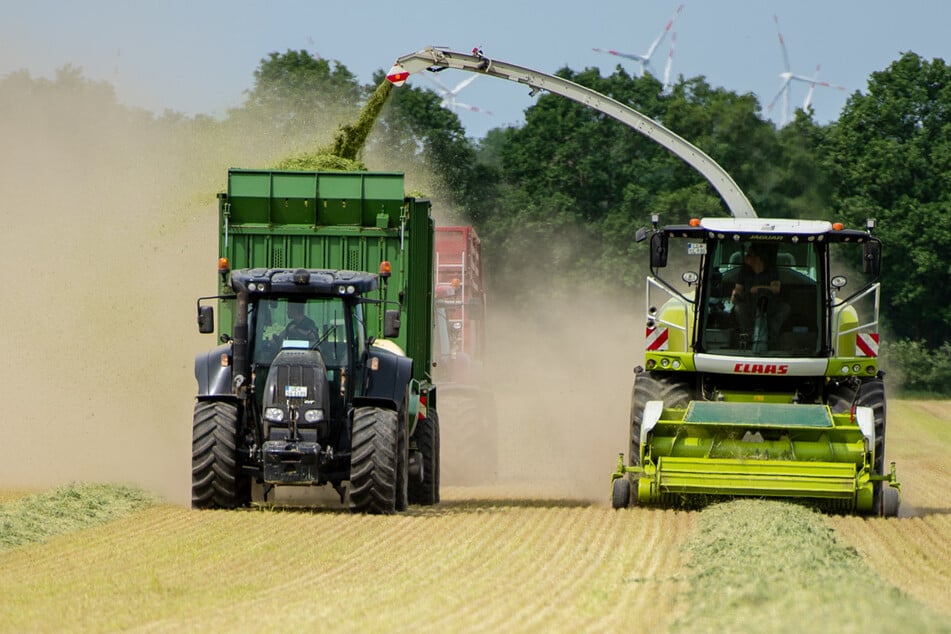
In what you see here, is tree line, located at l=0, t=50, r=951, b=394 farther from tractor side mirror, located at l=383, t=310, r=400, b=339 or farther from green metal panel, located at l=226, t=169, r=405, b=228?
tractor side mirror, located at l=383, t=310, r=400, b=339

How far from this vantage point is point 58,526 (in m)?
13.0

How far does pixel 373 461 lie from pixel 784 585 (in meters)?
5.90

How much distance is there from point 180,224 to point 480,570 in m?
12.0

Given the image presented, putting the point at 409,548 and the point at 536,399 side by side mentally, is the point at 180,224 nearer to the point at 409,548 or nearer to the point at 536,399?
the point at 409,548

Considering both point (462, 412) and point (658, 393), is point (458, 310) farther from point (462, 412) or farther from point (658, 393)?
point (658, 393)

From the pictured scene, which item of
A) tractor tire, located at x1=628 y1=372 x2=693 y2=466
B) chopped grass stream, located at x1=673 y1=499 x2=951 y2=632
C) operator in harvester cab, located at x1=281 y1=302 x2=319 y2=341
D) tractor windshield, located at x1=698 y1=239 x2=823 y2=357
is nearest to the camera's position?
chopped grass stream, located at x1=673 y1=499 x2=951 y2=632

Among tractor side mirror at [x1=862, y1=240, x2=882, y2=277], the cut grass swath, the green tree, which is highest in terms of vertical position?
the green tree

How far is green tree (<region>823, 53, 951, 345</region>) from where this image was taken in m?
47.5

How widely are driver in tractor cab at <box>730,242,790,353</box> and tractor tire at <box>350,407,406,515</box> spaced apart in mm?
3618

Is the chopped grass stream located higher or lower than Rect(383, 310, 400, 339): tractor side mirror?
lower

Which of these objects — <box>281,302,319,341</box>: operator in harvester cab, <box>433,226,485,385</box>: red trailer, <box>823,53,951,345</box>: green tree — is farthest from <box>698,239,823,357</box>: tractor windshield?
<box>823,53,951,345</box>: green tree

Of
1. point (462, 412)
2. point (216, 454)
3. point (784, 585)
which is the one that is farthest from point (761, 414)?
point (462, 412)

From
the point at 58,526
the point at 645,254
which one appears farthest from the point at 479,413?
the point at 645,254

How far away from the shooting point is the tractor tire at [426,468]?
1574 centimetres
